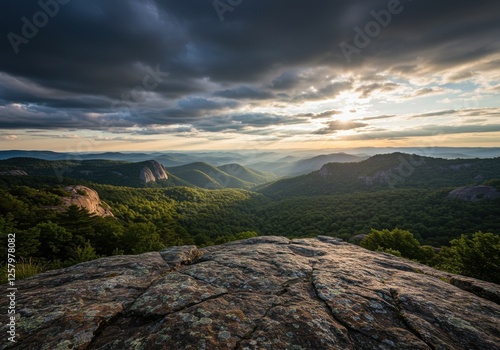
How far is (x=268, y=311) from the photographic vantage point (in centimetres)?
486

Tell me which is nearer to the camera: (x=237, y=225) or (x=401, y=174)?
(x=237, y=225)

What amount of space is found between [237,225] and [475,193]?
105 meters

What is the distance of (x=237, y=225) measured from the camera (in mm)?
103625

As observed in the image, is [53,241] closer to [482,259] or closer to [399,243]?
[482,259]

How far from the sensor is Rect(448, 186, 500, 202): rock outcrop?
8375cm

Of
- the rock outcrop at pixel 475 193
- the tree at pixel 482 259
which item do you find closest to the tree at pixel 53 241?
the tree at pixel 482 259

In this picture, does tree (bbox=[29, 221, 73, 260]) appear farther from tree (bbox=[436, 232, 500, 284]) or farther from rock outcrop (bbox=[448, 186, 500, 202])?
rock outcrop (bbox=[448, 186, 500, 202])

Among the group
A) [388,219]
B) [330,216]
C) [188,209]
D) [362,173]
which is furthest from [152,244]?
[362,173]

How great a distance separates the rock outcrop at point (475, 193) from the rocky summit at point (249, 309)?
114 meters

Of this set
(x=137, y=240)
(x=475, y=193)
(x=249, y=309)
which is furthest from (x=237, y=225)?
(x=475, y=193)

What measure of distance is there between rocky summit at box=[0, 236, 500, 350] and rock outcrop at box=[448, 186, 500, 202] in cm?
11363

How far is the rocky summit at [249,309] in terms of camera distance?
3908 mm

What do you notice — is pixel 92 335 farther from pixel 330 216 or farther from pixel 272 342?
pixel 330 216

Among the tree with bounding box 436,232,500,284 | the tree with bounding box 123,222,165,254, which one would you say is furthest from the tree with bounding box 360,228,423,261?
the tree with bounding box 123,222,165,254
